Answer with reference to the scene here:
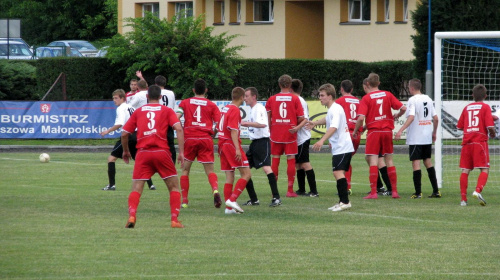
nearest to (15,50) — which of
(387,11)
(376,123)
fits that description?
(387,11)

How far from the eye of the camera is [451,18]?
33.2 metres

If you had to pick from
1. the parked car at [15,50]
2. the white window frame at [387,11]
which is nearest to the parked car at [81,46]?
the parked car at [15,50]

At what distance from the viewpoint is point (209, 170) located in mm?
13672

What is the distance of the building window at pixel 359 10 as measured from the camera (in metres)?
43.8

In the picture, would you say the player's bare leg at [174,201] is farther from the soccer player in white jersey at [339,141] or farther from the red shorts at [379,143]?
the red shorts at [379,143]

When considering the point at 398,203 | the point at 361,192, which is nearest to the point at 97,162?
the point at 361,192

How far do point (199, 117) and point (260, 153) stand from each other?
4.14ft

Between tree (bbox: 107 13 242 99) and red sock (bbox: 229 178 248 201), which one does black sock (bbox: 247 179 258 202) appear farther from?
tree (bbox: 107 13 242 99)

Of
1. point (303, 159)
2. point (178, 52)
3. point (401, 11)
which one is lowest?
point (303, 159)

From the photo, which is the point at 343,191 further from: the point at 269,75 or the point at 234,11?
the point at 234,11

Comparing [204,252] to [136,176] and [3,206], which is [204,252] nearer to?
[136,176]

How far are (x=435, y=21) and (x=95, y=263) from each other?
86.8 feet

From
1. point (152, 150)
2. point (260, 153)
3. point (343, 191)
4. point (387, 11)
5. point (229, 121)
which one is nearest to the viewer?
point (152, 150)

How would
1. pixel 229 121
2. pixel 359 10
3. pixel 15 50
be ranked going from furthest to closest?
1. pixel 15 50
2. pixel 359 10
3. pixel 229 121
